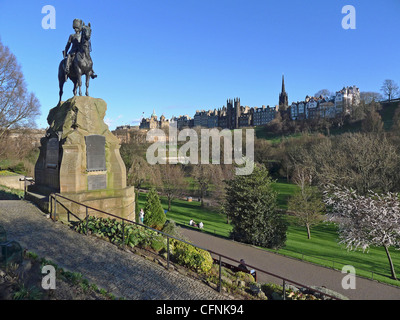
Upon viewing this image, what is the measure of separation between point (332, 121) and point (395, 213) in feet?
255

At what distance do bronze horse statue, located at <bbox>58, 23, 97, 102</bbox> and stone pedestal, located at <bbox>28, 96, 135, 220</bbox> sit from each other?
1.13m

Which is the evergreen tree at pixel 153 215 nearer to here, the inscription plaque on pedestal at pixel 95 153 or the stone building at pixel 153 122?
the inscription plaque on pedestal at pixel 95 153

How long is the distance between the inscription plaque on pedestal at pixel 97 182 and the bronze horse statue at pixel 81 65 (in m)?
4.00

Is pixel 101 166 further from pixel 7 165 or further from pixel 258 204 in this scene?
pixel 7 165

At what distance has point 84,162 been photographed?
10945mm

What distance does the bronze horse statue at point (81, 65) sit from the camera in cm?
1173

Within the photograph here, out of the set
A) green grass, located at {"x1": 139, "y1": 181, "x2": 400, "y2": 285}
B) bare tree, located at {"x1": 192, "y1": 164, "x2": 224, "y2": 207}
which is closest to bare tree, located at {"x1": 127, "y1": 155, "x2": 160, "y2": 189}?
green grass, located at {"x1": 139, "y1": 181, "x2": 400, "y2": 285}

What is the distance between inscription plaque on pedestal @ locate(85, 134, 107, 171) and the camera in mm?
11023

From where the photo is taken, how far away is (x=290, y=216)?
28.8 metres

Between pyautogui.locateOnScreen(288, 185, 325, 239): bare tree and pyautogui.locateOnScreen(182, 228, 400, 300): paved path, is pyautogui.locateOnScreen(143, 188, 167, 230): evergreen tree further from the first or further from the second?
pyautogui.locateOnScreen(288, 185, 325, 239): bare tree

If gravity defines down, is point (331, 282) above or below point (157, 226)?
below

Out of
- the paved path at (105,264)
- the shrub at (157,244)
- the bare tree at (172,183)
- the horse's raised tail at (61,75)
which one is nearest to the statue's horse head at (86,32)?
the horse's raised tail at (61,75)

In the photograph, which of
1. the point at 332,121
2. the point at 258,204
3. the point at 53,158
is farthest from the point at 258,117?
the point at 53,158

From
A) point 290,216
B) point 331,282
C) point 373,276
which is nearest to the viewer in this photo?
point 331,282
